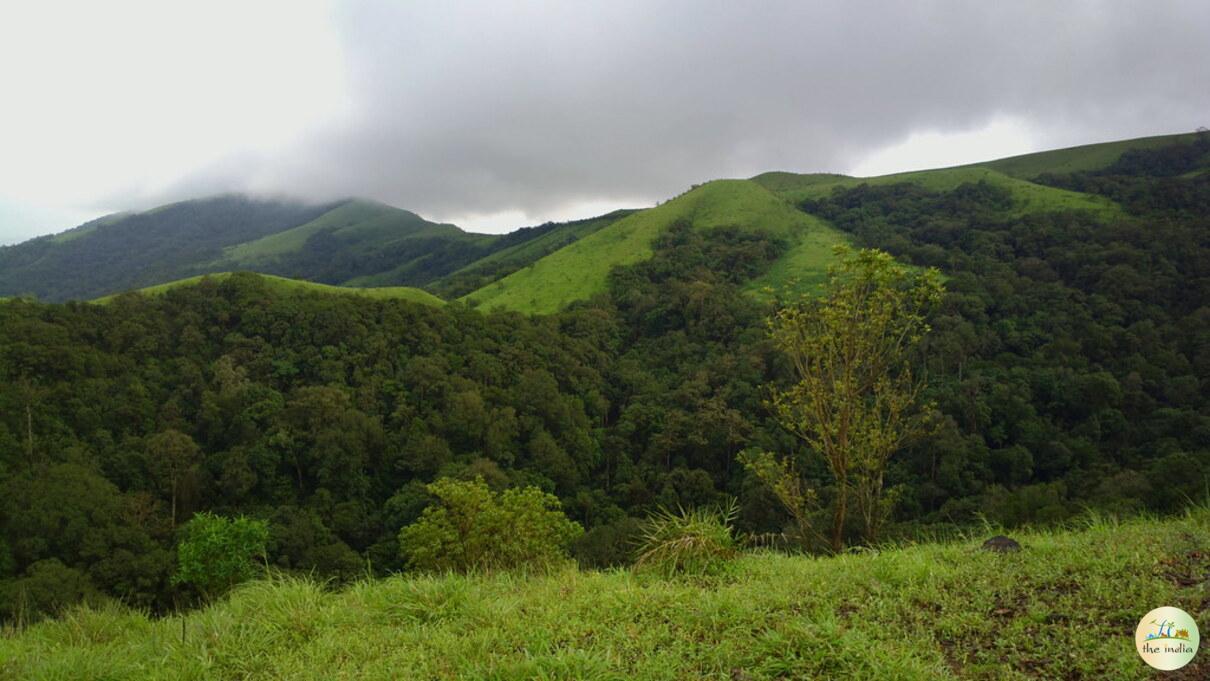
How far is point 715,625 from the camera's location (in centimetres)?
412

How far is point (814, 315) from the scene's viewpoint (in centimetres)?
918

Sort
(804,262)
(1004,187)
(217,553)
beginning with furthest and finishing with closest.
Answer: (1004,187), (804,262), (217,553)

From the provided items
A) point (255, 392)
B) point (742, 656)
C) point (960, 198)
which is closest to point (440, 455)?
point (255, 392)

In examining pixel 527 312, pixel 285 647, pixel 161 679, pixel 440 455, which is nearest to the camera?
pixel 161 679

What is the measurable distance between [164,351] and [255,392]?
1243 centimetres

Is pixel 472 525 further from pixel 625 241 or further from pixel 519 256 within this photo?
pixel 519 256

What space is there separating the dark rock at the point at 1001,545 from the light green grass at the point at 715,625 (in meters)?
0.14

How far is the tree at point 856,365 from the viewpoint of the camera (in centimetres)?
823

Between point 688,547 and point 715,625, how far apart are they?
1.50m

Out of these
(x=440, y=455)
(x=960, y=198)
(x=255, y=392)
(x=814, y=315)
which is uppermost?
(x=960, y=198)

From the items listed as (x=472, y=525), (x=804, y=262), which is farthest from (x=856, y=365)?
(x=804, y=262)

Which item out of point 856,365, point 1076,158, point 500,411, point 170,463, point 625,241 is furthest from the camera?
point 1076,158

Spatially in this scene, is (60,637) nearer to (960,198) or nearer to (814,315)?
(814,315)

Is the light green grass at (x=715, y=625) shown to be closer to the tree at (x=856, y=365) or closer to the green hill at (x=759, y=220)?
the tree at (x=856, y=365)
